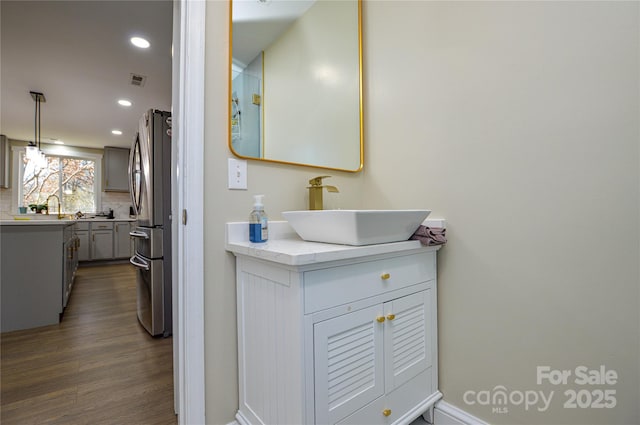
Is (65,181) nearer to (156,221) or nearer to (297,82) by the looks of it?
(156,221)

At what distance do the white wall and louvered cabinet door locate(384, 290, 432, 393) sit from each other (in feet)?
0.47

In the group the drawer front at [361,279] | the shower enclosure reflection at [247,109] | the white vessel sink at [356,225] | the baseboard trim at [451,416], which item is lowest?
the baseboard trim at [451,416]

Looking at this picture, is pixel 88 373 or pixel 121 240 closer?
pixel 88 373

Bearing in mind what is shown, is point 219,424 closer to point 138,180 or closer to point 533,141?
point 533,141

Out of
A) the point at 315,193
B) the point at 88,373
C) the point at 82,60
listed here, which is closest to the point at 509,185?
the point at 315,193

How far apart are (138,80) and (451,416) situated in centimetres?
397

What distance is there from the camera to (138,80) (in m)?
3.20

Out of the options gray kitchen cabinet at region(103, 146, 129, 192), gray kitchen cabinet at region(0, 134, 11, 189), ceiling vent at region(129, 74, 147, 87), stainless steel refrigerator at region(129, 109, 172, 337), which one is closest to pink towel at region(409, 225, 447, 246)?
stainless steel refrigerator at region(129, 109, 172, 337)

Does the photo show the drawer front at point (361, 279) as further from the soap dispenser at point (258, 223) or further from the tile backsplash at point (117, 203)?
the tile backsplash at point (117, 203)

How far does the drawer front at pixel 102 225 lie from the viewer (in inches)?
215

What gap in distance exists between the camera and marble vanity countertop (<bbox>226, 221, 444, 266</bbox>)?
0.82m

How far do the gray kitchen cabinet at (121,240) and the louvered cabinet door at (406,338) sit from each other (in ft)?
20.6

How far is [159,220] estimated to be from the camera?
227cm

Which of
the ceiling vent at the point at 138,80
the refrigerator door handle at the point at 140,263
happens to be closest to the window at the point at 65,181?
the ceiling vent at the point at 138,80
